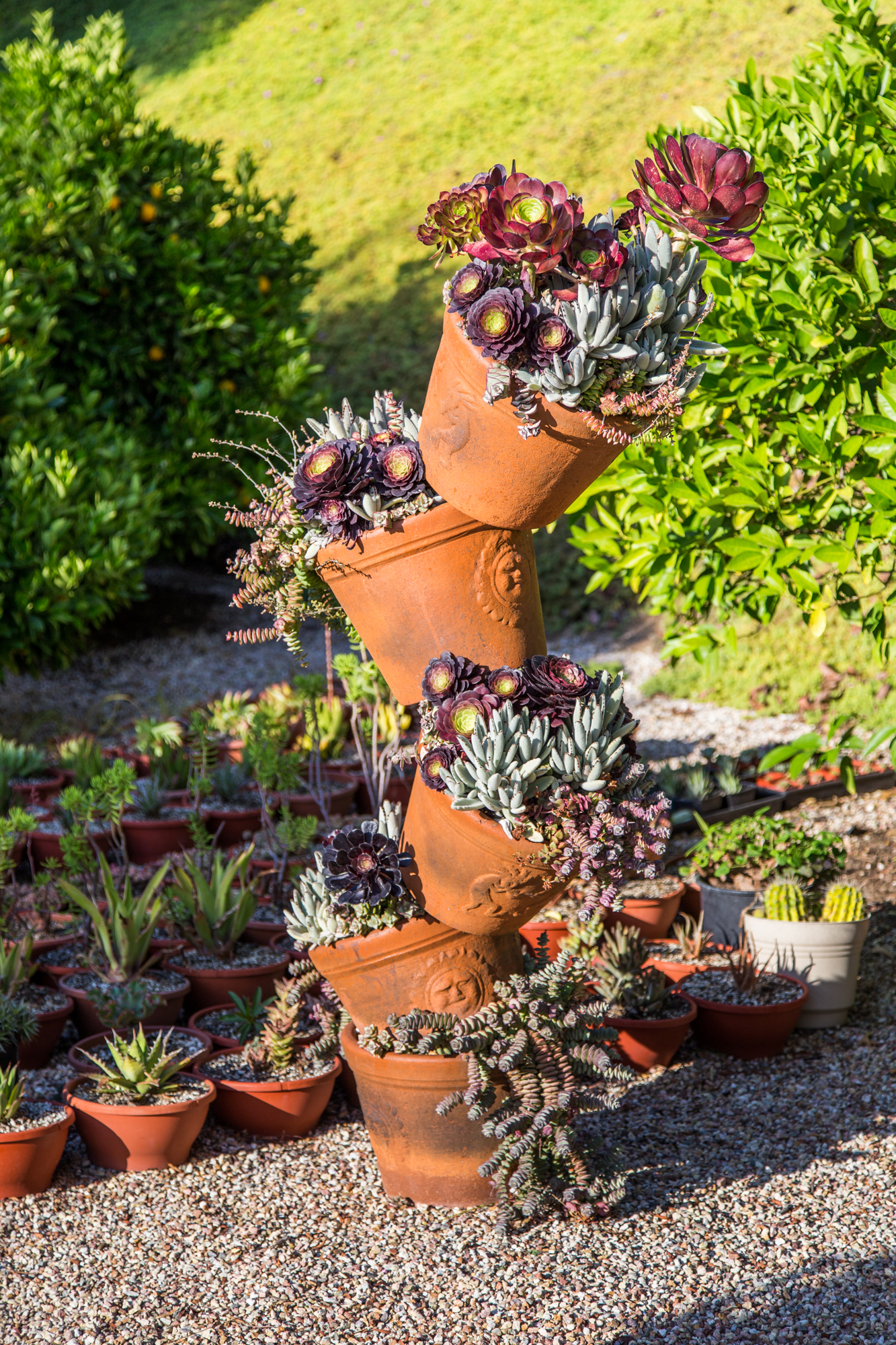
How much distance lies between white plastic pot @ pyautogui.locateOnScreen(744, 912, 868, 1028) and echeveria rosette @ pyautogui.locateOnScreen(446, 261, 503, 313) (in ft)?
7.69

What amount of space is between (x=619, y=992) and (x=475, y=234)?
7.02 ft

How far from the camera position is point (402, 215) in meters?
12.8

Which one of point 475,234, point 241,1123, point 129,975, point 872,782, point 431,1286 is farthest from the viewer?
point 872,782

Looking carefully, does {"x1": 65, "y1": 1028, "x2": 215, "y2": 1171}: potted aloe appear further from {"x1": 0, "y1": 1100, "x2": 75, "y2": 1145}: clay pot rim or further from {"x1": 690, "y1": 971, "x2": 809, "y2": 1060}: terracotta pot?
{"x1": 690, "y1": 971, "x2": 809, "y2": 1060}: terracotta pot

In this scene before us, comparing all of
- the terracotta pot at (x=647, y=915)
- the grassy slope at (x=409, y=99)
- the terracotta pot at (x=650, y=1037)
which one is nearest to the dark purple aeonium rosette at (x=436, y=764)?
the terracotta pot at (x=650, y=1037)

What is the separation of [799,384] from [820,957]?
5.79ft

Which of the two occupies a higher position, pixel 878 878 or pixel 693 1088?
pixel 693 1088

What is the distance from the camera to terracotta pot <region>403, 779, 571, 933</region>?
2293 mm

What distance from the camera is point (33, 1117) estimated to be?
283cm

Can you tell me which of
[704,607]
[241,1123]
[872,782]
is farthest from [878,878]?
[241,1123]

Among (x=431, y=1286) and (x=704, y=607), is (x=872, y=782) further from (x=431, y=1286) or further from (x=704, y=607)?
(x=431, y=1286)

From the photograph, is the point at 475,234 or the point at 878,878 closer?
the point at 475,234

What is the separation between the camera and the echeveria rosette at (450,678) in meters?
2.30

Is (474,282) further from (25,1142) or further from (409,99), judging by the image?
(409,99)
